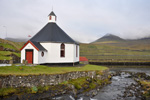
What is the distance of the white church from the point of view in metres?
24.3

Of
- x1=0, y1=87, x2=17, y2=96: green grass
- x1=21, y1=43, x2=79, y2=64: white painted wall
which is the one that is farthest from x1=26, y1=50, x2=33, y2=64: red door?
x1=0, y1=87, x2=17, y2=96: green grass

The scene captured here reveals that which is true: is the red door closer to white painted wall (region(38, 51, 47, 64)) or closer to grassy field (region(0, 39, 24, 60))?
white painted wall (region(38, 51, 47, 64))

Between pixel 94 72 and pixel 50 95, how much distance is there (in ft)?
32.5

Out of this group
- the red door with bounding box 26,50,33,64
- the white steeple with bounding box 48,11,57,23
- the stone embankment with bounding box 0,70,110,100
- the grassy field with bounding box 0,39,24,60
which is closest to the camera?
the stone embankment with bounding box 0,70,110,100

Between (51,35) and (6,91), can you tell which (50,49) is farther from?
(6,91)

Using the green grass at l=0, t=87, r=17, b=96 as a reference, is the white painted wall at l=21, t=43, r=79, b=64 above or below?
above

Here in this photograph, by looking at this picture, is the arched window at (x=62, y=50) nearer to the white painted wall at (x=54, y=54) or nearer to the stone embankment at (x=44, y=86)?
the white painted wall at (x=54, y=54)

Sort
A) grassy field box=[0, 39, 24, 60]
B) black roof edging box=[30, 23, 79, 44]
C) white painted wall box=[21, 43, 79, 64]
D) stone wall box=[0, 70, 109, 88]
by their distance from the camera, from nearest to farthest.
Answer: stone wall box=[0, 70, 109, 88] < white painted wall box=[21, 43, 79, 64] < black roof edging box=[30, 23, 79, 44] < grassy field box=[0, 39, 24, 60]

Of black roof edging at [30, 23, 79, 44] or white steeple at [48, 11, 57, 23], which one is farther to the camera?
white steeple at [48, 11, 57, 23]

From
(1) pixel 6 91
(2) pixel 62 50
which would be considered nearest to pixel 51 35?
(2) pixel 62 50

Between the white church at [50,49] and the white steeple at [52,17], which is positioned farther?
the white steeple at [52,17]

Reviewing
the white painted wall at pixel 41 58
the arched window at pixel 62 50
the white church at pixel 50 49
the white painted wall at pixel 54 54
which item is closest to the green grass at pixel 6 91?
the white church at pixel 50 49

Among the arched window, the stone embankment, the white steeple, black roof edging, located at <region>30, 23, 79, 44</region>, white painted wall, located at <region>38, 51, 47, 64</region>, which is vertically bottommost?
the stone embankment

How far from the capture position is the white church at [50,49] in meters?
24.3
